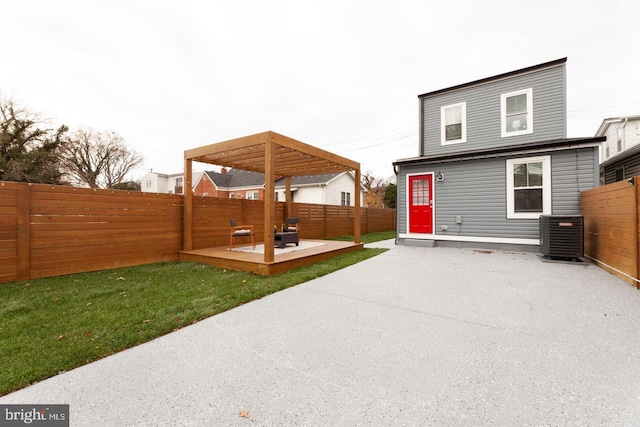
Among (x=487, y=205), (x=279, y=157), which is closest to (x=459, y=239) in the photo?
(x=487, y=205)

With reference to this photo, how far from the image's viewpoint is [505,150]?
7492 mm

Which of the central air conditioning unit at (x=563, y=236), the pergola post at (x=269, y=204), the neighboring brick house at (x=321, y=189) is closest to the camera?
the pergola post at (x=269, y=204)

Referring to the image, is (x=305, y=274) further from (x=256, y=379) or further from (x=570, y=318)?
(x=570, y=318)

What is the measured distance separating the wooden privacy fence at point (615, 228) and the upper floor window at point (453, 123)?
13.5 ft

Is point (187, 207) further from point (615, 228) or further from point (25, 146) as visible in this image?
point (25, 146)

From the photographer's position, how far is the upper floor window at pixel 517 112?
811cm

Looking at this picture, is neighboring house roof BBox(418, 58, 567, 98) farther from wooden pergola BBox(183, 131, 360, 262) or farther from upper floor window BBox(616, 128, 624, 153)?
upper floor window BBox(616, 128, 624, 153)

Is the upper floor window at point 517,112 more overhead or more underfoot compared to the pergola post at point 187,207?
more overhead

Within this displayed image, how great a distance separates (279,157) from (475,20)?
26.2 feet

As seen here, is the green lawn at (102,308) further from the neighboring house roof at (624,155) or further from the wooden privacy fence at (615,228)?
the neighboring house roof at (624,155)

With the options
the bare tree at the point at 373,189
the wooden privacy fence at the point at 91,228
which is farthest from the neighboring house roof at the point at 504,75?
the bare tree at the point at 373,189

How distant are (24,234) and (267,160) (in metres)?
4.47

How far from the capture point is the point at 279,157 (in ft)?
23.0

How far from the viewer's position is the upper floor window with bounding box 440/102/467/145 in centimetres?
915
